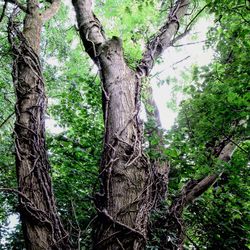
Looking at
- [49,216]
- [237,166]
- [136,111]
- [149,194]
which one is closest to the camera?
[49,216]

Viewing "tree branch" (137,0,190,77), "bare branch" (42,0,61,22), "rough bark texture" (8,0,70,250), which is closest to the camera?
"rough bark texture" (8,0,70,250)

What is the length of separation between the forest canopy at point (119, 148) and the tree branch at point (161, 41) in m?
0.02

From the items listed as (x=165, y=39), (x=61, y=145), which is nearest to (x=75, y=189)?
(x=61, y=145)

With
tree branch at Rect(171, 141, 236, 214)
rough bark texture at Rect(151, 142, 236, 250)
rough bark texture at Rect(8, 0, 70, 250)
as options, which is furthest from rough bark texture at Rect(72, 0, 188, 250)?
tree branch at Rect(171, 141, 236, 214)

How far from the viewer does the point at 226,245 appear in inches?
171

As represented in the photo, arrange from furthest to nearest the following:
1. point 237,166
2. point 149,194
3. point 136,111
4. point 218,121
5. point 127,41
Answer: point 127,41 < point 237,166 < point 218,121 < point 136,111 < point 149,194

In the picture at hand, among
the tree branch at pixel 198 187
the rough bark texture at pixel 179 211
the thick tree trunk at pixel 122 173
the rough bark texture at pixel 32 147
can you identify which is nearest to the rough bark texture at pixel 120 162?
the thick tree trunk at pixel 122 173

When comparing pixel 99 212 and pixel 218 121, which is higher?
pixel 218 121

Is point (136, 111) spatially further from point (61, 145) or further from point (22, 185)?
point (61, 145)

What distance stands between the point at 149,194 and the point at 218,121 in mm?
1254

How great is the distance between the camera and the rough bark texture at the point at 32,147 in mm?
2121

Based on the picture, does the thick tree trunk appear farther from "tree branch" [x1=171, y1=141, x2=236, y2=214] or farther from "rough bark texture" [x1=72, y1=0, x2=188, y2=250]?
"tree branch" [x1=171, y1=141, x2=236, y2=214]

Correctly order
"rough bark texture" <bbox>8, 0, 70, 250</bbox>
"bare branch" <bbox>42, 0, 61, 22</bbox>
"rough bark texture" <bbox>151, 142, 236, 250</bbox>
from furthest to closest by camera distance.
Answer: "bare branch" <bbox>42, 0, 61, 22</bbox>
"rough bark texture" <bbox>151, 142, 236, 250</bbox>
"rough bark texture" <bbox>8, 0, 70, 250</bbox>

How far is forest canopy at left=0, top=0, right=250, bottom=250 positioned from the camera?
2248mm
